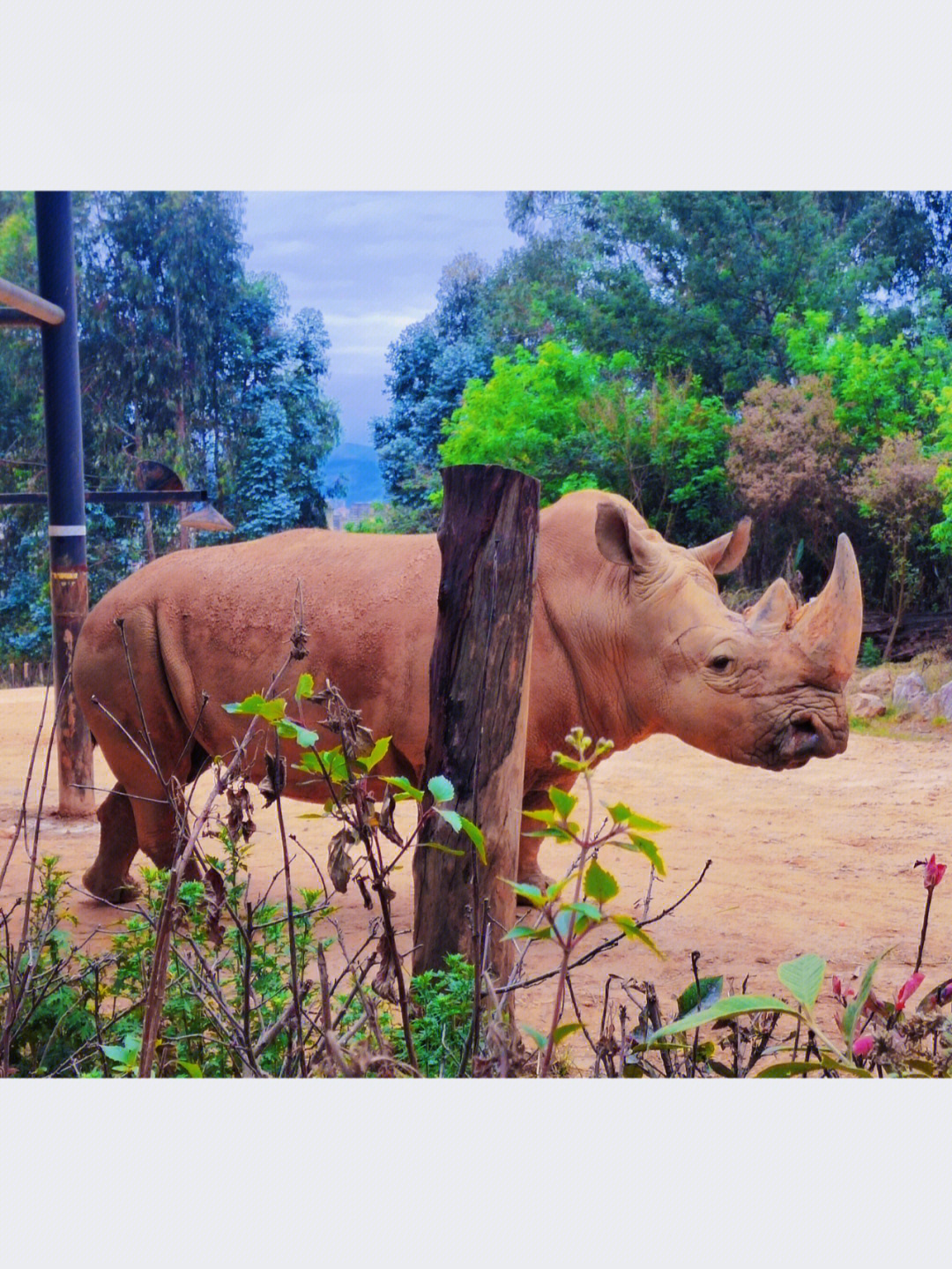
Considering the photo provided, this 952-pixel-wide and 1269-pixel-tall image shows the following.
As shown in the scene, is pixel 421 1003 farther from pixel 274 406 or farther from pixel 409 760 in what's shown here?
pixel 274 406

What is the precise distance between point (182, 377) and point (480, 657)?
3087 millimetres

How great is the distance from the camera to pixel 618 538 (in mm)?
4164

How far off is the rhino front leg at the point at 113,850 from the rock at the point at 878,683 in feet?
9.08

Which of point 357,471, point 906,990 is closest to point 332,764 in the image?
point 906,990

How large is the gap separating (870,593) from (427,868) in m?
3.07

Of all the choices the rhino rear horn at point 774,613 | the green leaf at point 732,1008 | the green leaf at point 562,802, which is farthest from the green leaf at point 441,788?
the rhino rear horn at point 774,613

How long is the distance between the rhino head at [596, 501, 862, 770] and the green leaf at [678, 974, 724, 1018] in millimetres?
1909

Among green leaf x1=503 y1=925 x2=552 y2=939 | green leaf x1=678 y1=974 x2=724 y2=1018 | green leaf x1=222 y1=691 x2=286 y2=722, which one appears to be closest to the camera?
green leaf x1=503 y1=925 x2=552 y2=939

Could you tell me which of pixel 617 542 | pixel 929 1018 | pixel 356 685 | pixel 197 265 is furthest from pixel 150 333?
pixel 929 1018

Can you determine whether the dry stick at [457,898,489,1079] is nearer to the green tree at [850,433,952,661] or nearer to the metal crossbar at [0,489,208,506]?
the metal crossbar at [0,489,208,506]

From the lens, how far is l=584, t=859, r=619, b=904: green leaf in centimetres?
152

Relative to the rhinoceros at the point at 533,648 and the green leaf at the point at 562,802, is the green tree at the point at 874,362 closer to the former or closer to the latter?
the rhinoceros at the point at 533,648

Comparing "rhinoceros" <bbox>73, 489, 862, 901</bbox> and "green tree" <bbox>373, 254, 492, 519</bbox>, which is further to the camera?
"green tree" <bbox>373, 254, 492, 519</bbox>

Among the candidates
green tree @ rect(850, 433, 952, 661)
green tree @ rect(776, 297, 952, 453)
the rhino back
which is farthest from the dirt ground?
green tree @ rect(776, 297, 952, 453)
